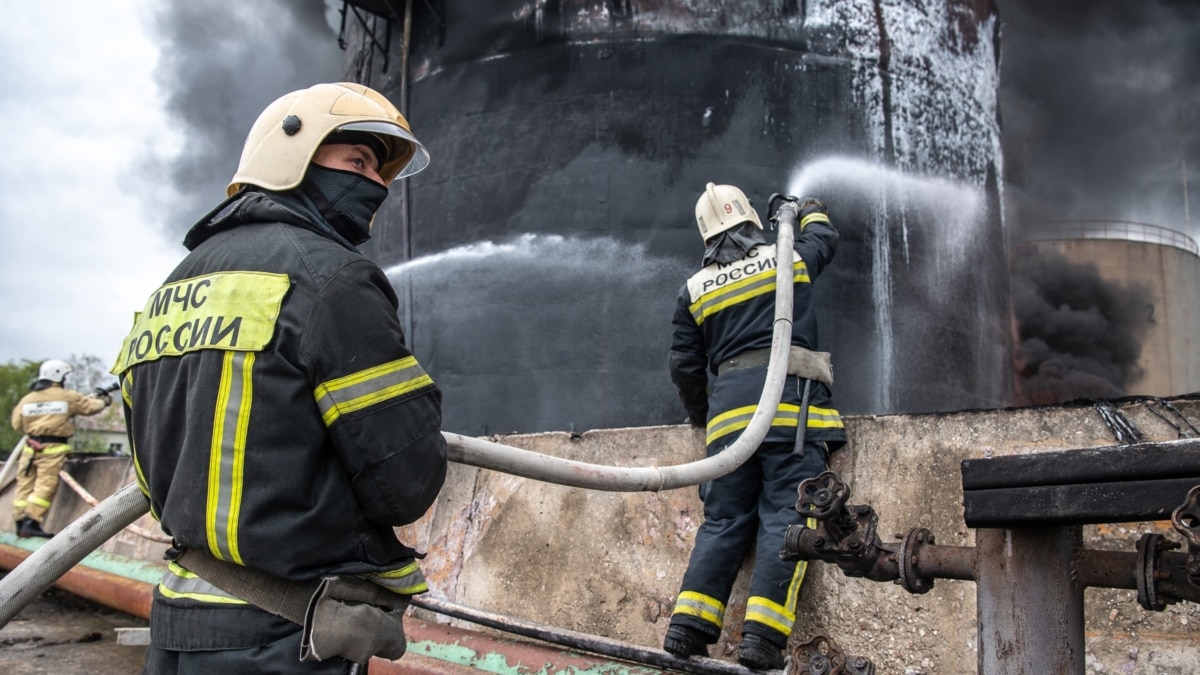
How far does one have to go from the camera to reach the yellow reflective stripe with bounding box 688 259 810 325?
12.6 feet

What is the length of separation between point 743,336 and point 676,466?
1160 millimetres

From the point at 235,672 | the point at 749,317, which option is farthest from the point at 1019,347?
the point at 235,672

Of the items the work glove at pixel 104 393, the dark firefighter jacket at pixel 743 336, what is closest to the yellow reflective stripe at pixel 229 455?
the dark firefighter jacket at pixel 743 336

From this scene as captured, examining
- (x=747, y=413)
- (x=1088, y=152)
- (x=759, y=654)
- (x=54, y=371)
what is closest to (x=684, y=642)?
(x=759, y=654)

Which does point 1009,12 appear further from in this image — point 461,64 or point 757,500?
point 757,500

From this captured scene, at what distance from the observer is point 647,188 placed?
8141mm

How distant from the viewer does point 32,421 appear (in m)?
7.76

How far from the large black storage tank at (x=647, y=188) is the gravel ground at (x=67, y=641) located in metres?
3.18

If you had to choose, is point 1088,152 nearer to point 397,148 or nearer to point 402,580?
point 397,148

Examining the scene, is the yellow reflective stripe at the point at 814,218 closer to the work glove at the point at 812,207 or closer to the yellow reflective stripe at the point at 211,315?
the work glove at the point at 812,207

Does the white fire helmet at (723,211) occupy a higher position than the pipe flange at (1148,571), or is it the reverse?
the white fire helmet at (723,211)

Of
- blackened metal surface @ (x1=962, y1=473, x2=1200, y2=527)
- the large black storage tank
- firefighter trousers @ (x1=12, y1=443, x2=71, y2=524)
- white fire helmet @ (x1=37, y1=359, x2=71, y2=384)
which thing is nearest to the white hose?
blackened metal surface @ (x1=962, y1=473, x2=1200, y2=527)

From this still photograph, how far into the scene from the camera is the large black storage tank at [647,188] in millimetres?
8086

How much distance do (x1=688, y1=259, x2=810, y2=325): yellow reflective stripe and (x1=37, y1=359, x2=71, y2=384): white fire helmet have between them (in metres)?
6.41
